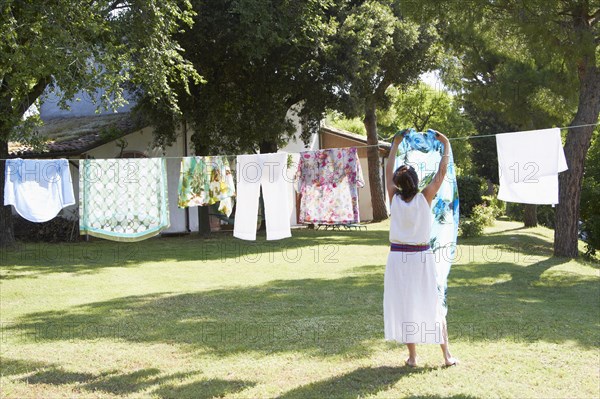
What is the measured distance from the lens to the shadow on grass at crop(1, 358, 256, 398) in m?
5.58

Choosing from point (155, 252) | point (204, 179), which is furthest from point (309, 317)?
point (155, 252)

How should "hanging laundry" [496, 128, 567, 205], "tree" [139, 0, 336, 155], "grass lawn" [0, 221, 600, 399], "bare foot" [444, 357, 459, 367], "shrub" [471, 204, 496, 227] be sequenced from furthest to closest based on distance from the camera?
"shrub" [471, 204, 496, 227]
"tree" [139, 0, 336, 155]
"hanging laundry" [496, 128, 567, 205]
"bare foot" [444, 357, 459, 367]
"grass lawn" [0, 221, 600, 399]

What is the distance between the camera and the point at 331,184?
9.70m

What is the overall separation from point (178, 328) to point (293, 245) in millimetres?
10006

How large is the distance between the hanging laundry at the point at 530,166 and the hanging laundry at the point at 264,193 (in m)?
2.79

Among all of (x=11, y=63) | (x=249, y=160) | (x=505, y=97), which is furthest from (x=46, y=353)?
(x=505, y=97)

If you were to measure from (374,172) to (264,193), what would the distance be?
18415 mm

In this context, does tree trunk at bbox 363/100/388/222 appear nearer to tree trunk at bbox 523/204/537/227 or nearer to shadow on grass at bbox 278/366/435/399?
tree trunk at bbox 523/204/537/227

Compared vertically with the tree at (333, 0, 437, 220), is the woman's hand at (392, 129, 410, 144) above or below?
below

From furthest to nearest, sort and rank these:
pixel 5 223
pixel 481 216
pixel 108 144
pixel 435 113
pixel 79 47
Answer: pixel 435 113 → pixel 481 216 → pixel 108 144 → pixel 5 223 → pixel 79 47

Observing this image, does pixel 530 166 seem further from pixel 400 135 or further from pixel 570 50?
pixel 570 50

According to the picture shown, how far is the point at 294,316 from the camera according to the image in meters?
8.49

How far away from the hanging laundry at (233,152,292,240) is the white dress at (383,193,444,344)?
131 inches

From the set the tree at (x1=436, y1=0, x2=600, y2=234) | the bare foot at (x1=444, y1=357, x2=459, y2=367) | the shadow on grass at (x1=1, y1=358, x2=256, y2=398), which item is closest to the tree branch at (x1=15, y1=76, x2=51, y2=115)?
the tree at (x1=436, y1=0, x2=600, y2=234)
